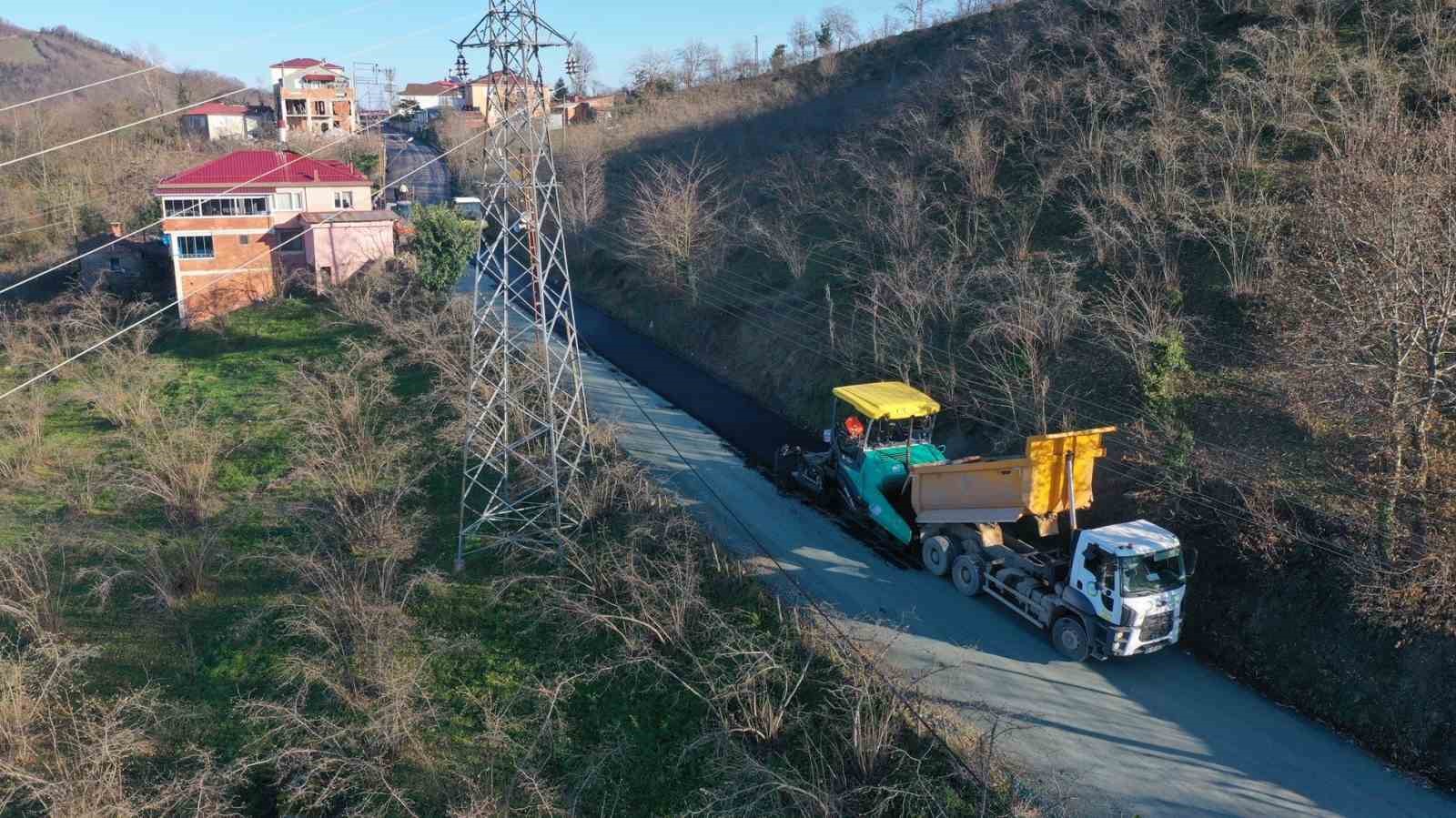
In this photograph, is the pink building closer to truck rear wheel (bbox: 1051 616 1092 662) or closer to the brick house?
the brick house

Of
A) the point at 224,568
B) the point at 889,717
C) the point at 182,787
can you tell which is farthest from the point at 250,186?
the point at 889,717

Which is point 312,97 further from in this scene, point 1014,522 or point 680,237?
point 1014,522

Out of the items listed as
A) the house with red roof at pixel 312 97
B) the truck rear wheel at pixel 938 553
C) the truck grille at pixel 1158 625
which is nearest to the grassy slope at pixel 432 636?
the truck rear wheel at pixel 938 553

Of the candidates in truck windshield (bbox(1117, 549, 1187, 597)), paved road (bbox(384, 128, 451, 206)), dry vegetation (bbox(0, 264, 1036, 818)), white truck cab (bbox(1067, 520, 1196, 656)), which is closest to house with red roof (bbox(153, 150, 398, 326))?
paved road (bbox(384, 128, 451, 206))

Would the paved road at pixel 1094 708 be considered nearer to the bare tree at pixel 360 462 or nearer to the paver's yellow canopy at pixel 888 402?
the paver's yellow canopy at pixel 888 402

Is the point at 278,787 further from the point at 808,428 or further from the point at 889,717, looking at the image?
the point at 808,428

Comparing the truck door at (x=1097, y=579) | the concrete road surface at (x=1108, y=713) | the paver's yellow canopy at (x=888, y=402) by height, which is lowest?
the concrete road surface at (x=1108, y=713)

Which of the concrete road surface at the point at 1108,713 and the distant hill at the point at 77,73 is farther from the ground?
the distant hill at the point at 77,73
